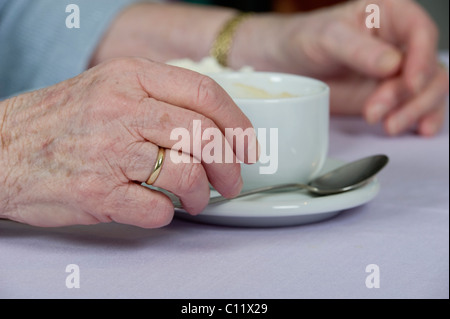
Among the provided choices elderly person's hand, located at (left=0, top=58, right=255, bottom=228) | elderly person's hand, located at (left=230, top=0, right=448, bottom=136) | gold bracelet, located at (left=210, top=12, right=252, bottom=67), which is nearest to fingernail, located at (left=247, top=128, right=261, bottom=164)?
elderly person's hand, located at (left=0, top=58, right=255, bottom=228)

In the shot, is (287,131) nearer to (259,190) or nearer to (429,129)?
(259,190)

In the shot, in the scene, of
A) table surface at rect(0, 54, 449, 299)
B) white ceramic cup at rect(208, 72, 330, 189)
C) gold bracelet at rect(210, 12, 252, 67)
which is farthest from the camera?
gold bracelet at rect(210, 12, 252, 67)

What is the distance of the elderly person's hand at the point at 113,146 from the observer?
0.42 m

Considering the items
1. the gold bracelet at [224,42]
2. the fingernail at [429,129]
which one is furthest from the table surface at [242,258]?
the gold bracelet at [224,42]

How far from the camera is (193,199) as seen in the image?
44cm

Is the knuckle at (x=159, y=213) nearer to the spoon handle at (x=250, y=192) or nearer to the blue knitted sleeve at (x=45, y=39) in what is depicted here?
the spoon handle at (x=250, y=192)

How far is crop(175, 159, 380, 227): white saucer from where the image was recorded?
46 centimetres

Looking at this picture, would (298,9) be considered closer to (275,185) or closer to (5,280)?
(275,185)

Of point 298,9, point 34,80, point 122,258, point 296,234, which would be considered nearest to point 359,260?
point 296,234

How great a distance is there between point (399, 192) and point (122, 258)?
284 mm

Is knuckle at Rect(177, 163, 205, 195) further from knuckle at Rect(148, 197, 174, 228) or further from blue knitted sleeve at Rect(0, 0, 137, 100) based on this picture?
blue knitted sleeve at Rect(0, 0, 137, 100)

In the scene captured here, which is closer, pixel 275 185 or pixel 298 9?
pixel 275 185

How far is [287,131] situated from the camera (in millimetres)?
502

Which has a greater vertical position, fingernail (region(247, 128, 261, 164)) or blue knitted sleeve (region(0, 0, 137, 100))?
blue knitted sleeve (region(0, 0, 137, 100))
